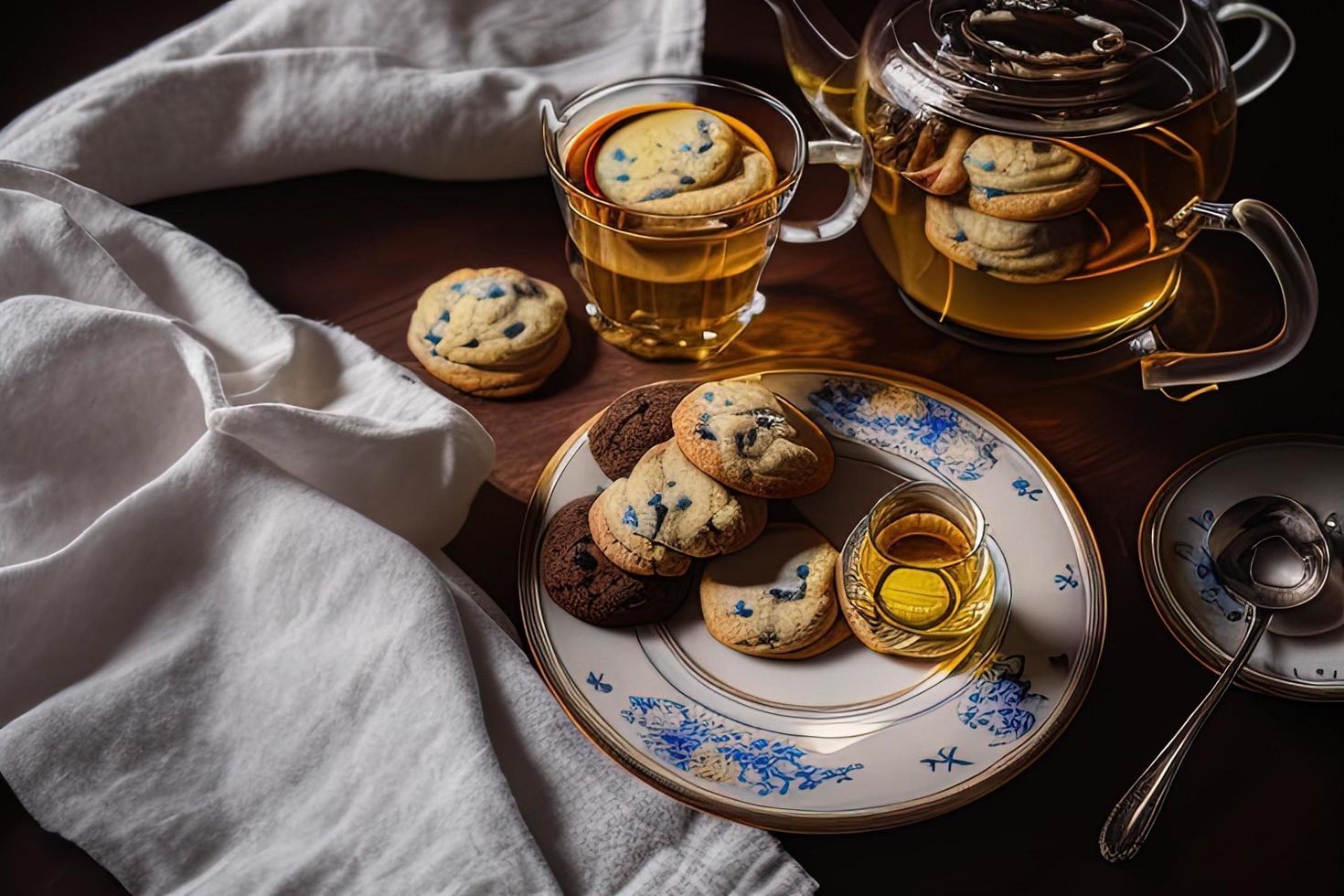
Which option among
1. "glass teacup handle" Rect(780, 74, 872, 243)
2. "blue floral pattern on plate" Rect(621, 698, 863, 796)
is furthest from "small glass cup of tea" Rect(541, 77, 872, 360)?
"blue floral pattern on plate" Rect(621, 698, 863, 796)

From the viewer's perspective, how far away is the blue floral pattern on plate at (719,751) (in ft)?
1.94

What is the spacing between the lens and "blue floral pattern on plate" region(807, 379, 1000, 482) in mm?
718

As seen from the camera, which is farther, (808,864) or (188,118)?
(188,118)

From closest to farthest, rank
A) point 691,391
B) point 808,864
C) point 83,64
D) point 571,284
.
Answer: point 808,864
point 691,391
point 571,284
point 83,64

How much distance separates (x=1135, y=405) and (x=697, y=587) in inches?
12.2


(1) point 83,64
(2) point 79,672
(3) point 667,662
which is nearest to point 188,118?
(1) point 83,64

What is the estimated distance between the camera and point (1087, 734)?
0.62m

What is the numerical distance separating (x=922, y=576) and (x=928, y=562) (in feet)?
0.04

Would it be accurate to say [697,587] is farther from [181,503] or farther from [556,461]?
[181,503]

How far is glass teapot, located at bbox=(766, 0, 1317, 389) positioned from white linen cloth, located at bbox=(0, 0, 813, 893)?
0.95 ft

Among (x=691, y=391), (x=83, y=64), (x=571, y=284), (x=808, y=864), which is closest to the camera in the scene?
(x=808, y=864)

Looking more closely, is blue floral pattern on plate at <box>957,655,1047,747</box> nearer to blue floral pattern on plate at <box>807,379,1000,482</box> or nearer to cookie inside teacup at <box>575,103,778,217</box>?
blue floral pattern on plate at <box>807,379,1000,482</box>

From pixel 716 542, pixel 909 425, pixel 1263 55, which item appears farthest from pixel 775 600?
pixel 1263 55

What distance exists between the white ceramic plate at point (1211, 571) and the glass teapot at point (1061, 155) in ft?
0.21
